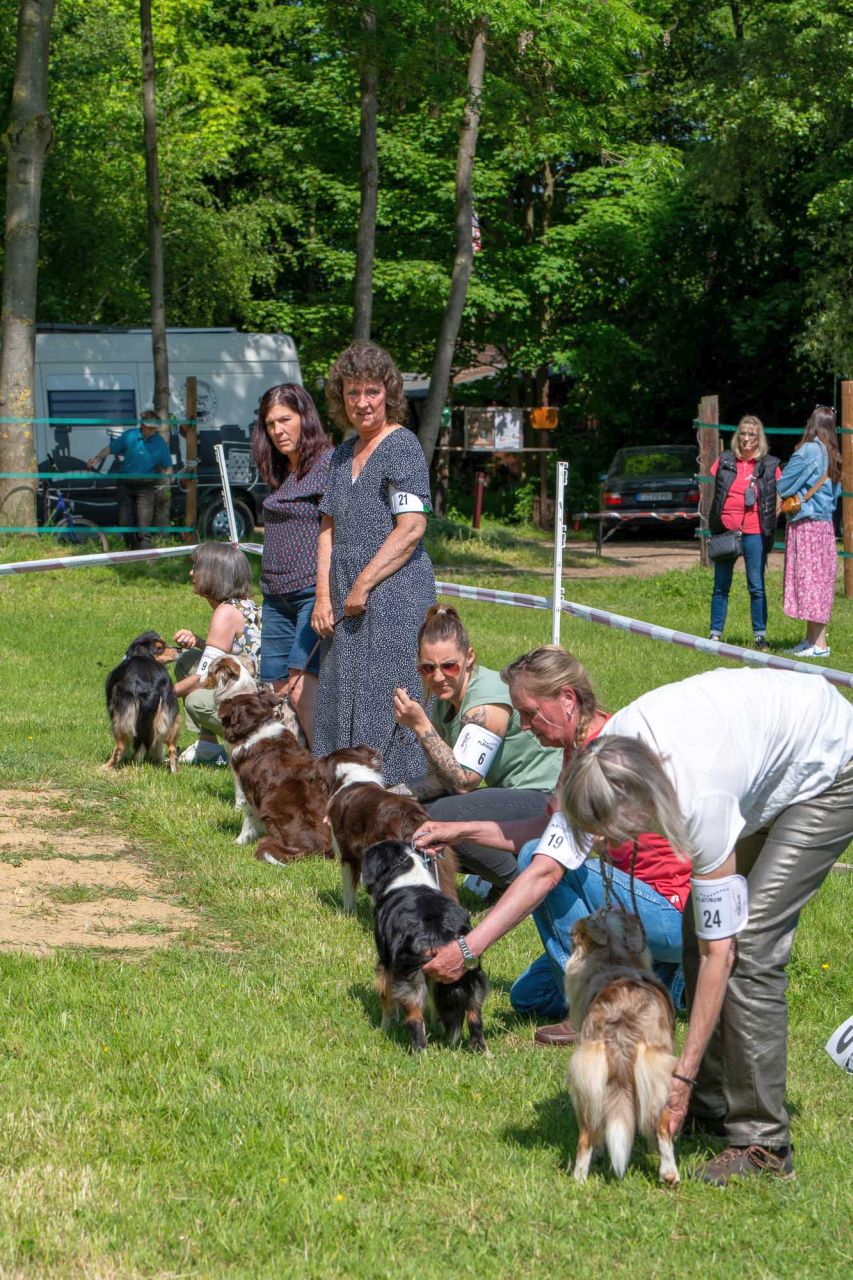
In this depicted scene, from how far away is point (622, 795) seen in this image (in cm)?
334

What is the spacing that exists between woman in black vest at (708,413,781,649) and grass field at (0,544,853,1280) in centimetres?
707

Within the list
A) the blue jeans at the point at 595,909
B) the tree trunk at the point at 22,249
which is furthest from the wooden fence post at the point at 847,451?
the blue jeans at the point at 595,909

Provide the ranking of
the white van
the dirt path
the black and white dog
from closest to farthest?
the black and white dog < the dirt path < the white van

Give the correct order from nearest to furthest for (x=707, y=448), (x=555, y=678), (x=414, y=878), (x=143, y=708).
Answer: (x=555, y=678)
(x=414, y=878)
(x=143, y=708)
(x=707, y=448)

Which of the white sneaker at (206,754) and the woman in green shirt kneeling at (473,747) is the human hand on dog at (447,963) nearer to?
the woman in green shirt kneeling at (473,747)

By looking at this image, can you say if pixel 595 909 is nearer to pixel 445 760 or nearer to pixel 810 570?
pixel 445 760

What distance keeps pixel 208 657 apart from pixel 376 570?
204 cm

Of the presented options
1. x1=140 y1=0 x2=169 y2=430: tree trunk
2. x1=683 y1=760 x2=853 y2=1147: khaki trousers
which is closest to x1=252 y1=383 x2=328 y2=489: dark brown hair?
x1=683 y1=760 x2=853 y2=1147: khaki trousers

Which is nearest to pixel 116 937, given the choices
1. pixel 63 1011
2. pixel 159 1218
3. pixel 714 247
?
pixel 63 1011

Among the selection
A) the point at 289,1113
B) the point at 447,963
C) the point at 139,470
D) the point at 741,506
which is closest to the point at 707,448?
the point at 741,506

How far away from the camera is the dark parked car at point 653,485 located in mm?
27016

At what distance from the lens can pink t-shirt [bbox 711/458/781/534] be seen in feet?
45.5

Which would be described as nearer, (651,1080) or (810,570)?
(651,1080)

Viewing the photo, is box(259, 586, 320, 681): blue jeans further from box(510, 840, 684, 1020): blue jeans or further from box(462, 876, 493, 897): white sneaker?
box(510, 840, 684, 1020): blue jeans
